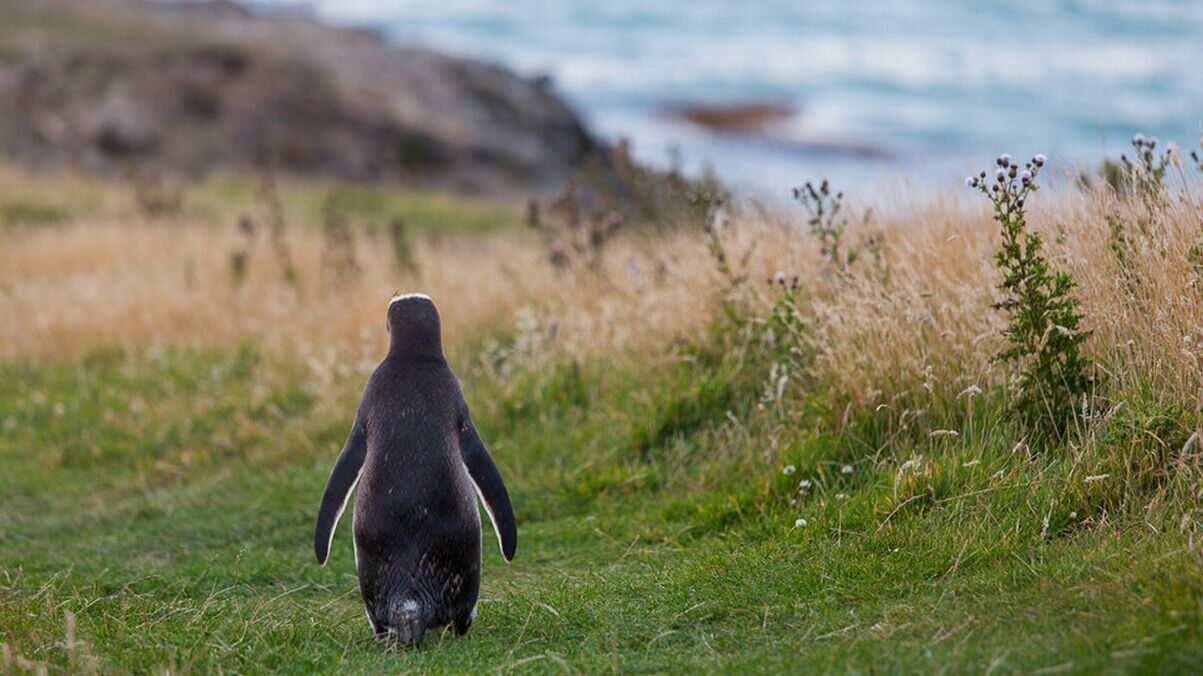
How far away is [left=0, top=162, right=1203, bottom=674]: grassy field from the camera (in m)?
5.00

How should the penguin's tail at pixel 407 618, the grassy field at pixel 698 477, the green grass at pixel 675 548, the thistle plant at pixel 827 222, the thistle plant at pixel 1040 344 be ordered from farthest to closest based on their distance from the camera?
the thistle plant at pixel 827 222 → the thistle plant at pixel 1040 344 → the penguin's tail at pixel 407 618 → the grassy field at pixel 698 477 → the green grass at pixel 675 548

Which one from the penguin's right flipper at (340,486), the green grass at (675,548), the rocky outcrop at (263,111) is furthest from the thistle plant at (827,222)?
the rocky outcrop at (263,111)

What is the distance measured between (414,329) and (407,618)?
4.23ft

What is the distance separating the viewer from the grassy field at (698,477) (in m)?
5.00

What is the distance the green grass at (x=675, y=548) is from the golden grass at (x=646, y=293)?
358 mm

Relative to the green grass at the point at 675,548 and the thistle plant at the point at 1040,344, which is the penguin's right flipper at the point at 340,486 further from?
the thistle plant at the point at 1040,344

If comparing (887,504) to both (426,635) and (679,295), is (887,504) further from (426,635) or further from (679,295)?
(679,295)

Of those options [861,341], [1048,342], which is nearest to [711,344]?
[861,341]

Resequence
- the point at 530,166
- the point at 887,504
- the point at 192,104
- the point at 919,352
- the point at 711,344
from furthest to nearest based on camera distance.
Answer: the point at 530,166 < the point at 192,104 < the point at 711,344 < the point at 919,352 < the point at 887,504

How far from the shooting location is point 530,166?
1486 inches

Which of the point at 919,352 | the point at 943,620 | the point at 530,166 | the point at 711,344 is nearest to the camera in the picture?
the point at 943,620

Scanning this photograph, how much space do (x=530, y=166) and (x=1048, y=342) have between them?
105ft

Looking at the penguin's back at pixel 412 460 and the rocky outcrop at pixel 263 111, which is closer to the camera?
the penguin's back at pixel 412 460

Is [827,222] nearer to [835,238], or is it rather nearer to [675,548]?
[835,238]
